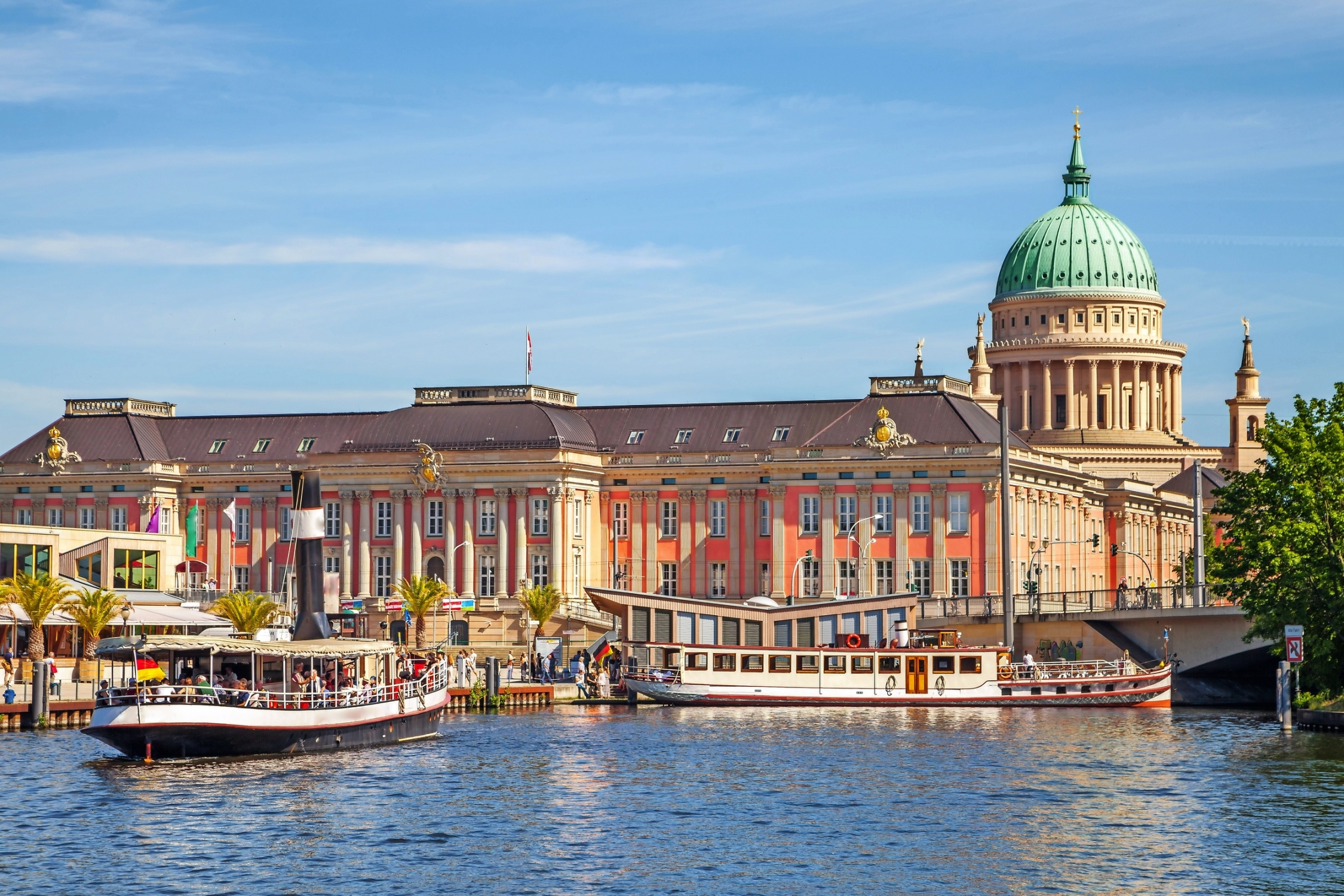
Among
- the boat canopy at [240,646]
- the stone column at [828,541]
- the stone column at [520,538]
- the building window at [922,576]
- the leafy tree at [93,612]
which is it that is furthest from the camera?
the stone column at [520,538]

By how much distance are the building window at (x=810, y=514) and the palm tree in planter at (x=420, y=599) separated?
29182 mm

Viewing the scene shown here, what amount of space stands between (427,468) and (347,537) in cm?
917

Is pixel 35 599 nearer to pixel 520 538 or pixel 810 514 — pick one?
pixel 520 538

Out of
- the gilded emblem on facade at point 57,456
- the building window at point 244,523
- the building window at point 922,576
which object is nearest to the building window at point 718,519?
the building window at point 922,576

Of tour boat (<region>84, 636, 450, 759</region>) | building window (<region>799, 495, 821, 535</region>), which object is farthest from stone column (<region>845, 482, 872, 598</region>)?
tour boat (<region>84, 636, 450, 759</region>)

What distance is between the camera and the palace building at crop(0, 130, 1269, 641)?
520 feet

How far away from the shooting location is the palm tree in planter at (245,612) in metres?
124

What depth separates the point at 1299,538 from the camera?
94.6 metres

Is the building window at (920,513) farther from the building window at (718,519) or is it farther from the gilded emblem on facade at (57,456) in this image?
the gilded emblem on facade at (57,456)

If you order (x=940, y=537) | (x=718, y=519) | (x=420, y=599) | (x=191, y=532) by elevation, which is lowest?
(x=420, y=599)

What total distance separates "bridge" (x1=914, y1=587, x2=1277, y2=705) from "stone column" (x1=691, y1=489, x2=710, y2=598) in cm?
3317

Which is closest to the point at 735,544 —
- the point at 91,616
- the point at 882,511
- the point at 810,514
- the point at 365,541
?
the point at 810,514

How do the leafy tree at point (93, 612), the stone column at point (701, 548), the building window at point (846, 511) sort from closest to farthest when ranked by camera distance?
the leafy tree at point (93, 612)
the building window at point (846, 511)
the stone column at point (701, 548)

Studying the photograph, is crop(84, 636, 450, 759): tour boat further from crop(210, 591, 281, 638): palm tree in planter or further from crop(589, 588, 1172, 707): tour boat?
crop(210, 591, 281, 638): palm tree in planter
